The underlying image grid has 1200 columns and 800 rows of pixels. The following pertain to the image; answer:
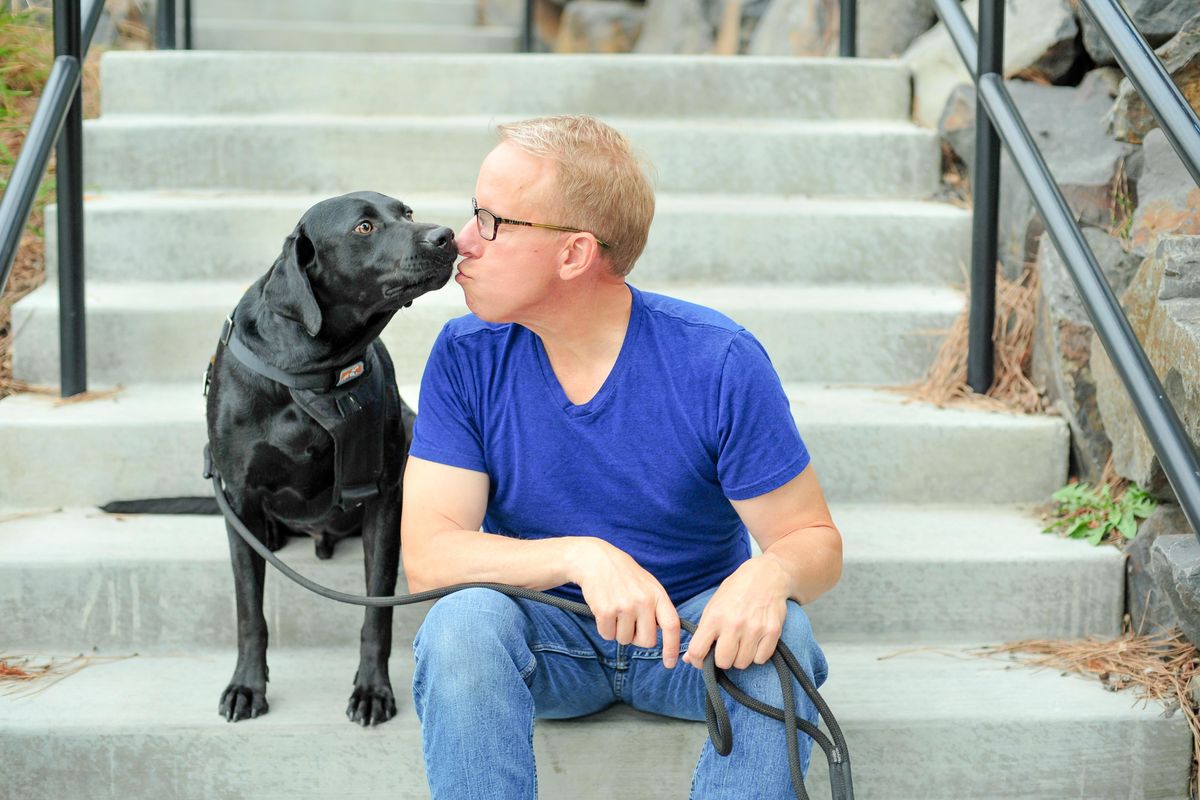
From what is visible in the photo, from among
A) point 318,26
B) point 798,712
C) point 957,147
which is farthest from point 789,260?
point 318,26

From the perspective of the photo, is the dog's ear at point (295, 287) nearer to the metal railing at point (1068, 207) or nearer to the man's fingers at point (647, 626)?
the man's fingers at point (647, 626)

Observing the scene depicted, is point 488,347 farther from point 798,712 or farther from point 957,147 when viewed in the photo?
point 957,147

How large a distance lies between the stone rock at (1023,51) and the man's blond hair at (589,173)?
5.54ft

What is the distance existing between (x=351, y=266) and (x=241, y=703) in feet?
2.55

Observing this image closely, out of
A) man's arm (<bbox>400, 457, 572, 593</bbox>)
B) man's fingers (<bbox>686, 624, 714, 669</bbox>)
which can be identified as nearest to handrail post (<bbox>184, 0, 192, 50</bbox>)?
man's arm (<bbox>400, 457, 572, 593</bbox>)

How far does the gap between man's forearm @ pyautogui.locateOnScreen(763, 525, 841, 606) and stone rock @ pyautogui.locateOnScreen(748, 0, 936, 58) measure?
2784mm

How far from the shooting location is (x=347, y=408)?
200cm

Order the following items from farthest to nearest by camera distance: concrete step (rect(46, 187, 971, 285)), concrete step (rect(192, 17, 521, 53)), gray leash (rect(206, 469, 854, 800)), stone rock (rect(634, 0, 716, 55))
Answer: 1. stone rock (rect(634, 0, 716, 55))
2. concrete step (rect(192, 17, 521, 53))
3. concrete step (rect(46, 187, 971, 285))
4. gray leash (rect(206, 469, 854, 800))

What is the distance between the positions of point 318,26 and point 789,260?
9.51ft

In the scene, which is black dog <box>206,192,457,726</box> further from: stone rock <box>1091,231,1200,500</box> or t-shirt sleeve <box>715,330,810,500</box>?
stone rock <box>1091,231,1200,500</box>

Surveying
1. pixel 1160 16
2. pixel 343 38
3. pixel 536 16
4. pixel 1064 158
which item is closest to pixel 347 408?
pixel 1064 158

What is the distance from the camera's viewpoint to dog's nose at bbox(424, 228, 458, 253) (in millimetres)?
1898

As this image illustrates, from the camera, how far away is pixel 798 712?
5.15ft

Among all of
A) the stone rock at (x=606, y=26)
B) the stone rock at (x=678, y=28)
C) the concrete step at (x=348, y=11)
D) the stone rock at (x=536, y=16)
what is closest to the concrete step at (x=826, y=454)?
the stone rock at (x=678, y=28)
